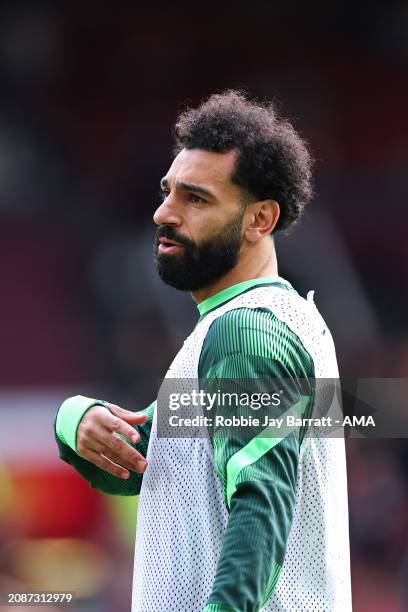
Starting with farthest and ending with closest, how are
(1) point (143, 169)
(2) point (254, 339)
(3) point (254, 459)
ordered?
(1) point (143, 169)
(2) point (254, 339)
(3) point (254, 459)

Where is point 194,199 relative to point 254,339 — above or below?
above

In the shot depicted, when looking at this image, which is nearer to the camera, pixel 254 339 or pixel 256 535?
pixel 256 535

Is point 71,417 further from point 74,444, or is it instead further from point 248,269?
point 248,269

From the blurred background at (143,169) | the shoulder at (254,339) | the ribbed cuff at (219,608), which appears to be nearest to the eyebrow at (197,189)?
the shoulder at (254,339)

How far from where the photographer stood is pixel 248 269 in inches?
84.9

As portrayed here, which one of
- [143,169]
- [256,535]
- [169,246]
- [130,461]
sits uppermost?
[143,169]

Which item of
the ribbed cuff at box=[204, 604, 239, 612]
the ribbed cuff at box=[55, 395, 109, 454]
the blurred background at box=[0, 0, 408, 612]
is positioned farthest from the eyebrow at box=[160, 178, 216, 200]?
the blurred background at box=[0, 0, 408, 612]

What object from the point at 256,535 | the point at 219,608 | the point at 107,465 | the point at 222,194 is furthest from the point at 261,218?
the point at 219,608

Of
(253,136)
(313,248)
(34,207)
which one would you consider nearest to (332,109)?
(313,248)

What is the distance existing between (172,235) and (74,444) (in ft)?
1.59

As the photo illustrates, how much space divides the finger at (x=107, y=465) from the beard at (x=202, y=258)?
39 cm

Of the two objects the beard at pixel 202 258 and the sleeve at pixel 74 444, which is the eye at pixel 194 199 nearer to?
the beard at pixel 202 258

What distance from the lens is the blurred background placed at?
730 cm

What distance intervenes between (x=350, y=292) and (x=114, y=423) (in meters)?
5.46
